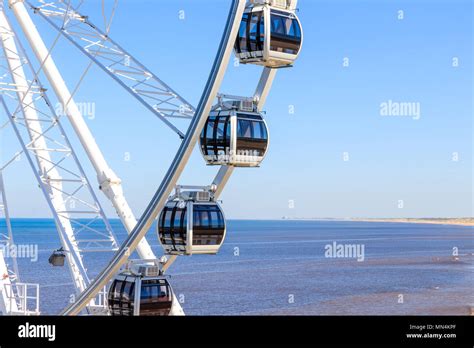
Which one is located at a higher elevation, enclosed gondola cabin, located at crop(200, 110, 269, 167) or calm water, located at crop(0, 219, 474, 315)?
enclosed gondola cabin, located at crop(200, 110, 269, 167)

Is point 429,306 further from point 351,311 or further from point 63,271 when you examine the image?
point 63,271

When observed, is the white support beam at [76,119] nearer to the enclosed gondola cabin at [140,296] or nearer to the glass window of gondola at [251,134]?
the enclosed gondola cabin at [140,296]

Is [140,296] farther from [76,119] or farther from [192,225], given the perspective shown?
[76,119]

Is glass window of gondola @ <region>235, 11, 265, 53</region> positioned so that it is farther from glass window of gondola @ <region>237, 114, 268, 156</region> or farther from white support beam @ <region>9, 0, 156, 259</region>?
white support beam @ <region>9, 0, 156, 259</region>

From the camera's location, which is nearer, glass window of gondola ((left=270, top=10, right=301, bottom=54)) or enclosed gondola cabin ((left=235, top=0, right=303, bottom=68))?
enclosed gondola cabin ((left=235, top=0, right=303, bottom=68))

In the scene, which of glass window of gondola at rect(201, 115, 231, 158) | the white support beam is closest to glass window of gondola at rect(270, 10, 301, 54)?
glass window of gondola at rect(201, 115, 231, 158)

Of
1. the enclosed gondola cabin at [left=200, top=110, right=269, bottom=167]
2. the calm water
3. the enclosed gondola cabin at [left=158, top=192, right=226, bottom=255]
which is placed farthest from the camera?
the calm water

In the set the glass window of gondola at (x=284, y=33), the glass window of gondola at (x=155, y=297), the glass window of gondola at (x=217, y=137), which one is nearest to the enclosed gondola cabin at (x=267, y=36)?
the glass window of gondola at (x=284, y=33)
